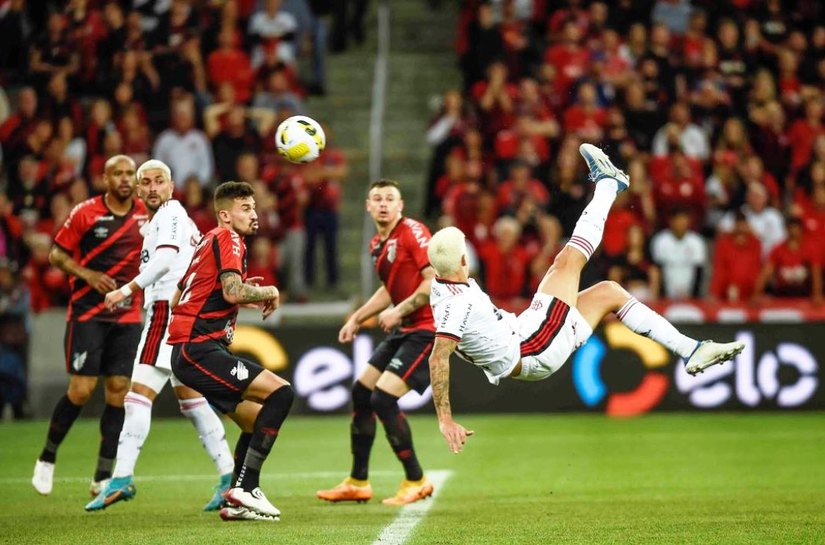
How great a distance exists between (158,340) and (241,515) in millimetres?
1662

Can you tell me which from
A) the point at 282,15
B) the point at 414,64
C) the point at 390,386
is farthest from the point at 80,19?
the point at 390,386

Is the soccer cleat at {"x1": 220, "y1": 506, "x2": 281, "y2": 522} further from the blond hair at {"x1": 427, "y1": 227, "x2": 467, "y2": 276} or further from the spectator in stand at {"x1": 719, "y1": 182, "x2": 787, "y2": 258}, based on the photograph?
the spectator in stand at {"x1": 719, "y1": 182, "x2": 787, "y2": 258}

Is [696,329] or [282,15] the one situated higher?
[282,15]

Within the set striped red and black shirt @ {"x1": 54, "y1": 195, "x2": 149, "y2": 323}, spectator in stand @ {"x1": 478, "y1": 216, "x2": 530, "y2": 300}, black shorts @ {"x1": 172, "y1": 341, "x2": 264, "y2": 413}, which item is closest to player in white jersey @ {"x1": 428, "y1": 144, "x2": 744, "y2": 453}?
black shorts @ {"x1": 172, "y1": 341, "x2": 264, "y2": 413}

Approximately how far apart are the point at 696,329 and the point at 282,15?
28.0 feet

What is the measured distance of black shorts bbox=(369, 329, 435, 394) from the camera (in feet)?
33.7

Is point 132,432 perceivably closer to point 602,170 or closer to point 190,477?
point 190,477

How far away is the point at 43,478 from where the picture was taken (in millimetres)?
10602

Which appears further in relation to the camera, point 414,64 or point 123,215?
point 414,64

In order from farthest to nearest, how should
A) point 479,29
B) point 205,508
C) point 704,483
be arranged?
point 479,29
point 704,483
point 205,508

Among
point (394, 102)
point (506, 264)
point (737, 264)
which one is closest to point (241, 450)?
point (506, 264)

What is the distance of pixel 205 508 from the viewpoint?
381 inches

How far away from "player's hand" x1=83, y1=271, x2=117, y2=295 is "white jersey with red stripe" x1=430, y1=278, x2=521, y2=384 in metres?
2.99

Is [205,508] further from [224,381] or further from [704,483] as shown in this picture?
[704,483]
